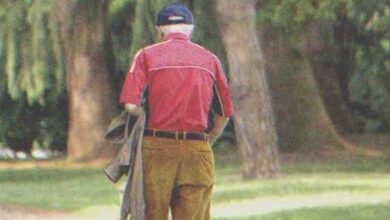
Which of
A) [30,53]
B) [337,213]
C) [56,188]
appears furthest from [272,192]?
[30,53]

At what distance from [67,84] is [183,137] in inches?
888

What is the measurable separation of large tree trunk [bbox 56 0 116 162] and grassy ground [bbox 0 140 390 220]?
3.32 m

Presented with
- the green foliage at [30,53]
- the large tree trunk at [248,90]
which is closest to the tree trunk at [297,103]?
the green foliage at [30,53]

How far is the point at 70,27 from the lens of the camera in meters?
28.1

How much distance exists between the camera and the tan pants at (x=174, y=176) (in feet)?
29.3

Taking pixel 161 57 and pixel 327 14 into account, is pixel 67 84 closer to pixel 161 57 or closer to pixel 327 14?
pixel 327 14

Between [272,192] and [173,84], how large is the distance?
9.60 metres

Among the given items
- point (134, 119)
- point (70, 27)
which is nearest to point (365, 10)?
point (70, 27)

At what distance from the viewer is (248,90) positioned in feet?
69.0

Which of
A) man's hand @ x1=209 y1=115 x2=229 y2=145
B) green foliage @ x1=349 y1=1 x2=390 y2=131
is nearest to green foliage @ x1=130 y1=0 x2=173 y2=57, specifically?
green foliage @ x1=349 y1=1 x2=390 y2=131

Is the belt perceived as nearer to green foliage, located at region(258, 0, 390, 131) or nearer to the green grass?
the green grass

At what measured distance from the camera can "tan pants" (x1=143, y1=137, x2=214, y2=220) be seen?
29.3ft

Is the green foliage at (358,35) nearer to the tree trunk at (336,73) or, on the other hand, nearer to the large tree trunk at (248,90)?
the tree trunk at (336,73)

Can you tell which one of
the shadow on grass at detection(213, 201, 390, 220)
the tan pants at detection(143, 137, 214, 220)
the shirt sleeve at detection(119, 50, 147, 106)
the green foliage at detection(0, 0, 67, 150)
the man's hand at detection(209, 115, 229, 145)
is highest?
the shirt sleeve at detection(119, 50, 147, 106)
